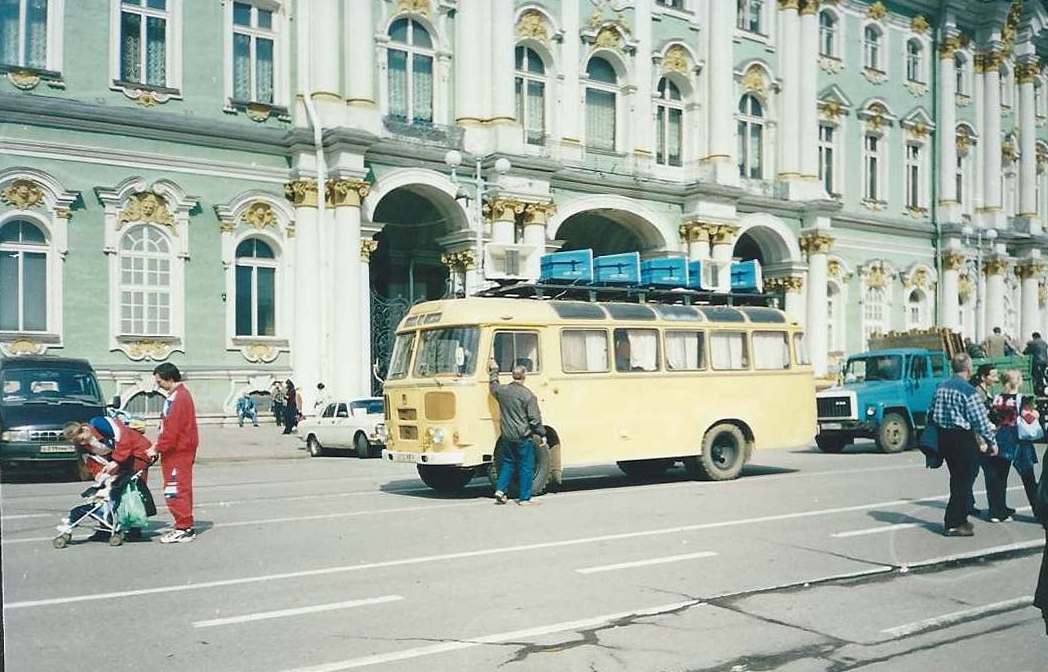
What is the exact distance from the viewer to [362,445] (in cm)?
2488

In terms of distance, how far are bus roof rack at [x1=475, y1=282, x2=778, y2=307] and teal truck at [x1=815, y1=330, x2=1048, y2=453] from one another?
6800 millimetres

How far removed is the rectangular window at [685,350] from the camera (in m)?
17.0

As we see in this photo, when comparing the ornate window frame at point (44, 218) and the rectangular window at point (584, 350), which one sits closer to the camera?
the rectangular window at point (584, 350)

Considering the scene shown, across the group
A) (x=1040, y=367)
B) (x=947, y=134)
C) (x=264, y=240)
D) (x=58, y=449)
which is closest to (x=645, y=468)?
(x=58, y=449)

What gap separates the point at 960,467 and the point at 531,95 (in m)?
25.1

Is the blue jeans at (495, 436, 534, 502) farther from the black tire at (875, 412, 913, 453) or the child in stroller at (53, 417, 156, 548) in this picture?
the black tire at (875, 412, 913, 453)

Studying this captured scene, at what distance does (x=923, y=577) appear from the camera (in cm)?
918

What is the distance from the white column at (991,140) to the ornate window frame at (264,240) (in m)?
34.7

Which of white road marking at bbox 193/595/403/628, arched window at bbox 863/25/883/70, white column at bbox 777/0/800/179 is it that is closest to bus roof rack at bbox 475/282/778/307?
white road marking at bbox 193/595/403/628

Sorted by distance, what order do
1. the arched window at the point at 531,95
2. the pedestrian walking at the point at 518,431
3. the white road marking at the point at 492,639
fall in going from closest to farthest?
the white road marking at the point at 492,639 → the pedestrian walking at the point at 518,431 → the arched window at the point at 531,95

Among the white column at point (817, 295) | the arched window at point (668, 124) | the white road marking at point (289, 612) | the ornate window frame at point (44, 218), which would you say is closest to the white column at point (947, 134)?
the white column at point (817, 295)

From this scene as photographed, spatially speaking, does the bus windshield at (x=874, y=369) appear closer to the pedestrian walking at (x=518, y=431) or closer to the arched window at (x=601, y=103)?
the arched window at (x=601, y=103)

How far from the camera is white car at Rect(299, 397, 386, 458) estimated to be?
81.1ft

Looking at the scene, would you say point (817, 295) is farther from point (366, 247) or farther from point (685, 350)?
point (685, 350)
